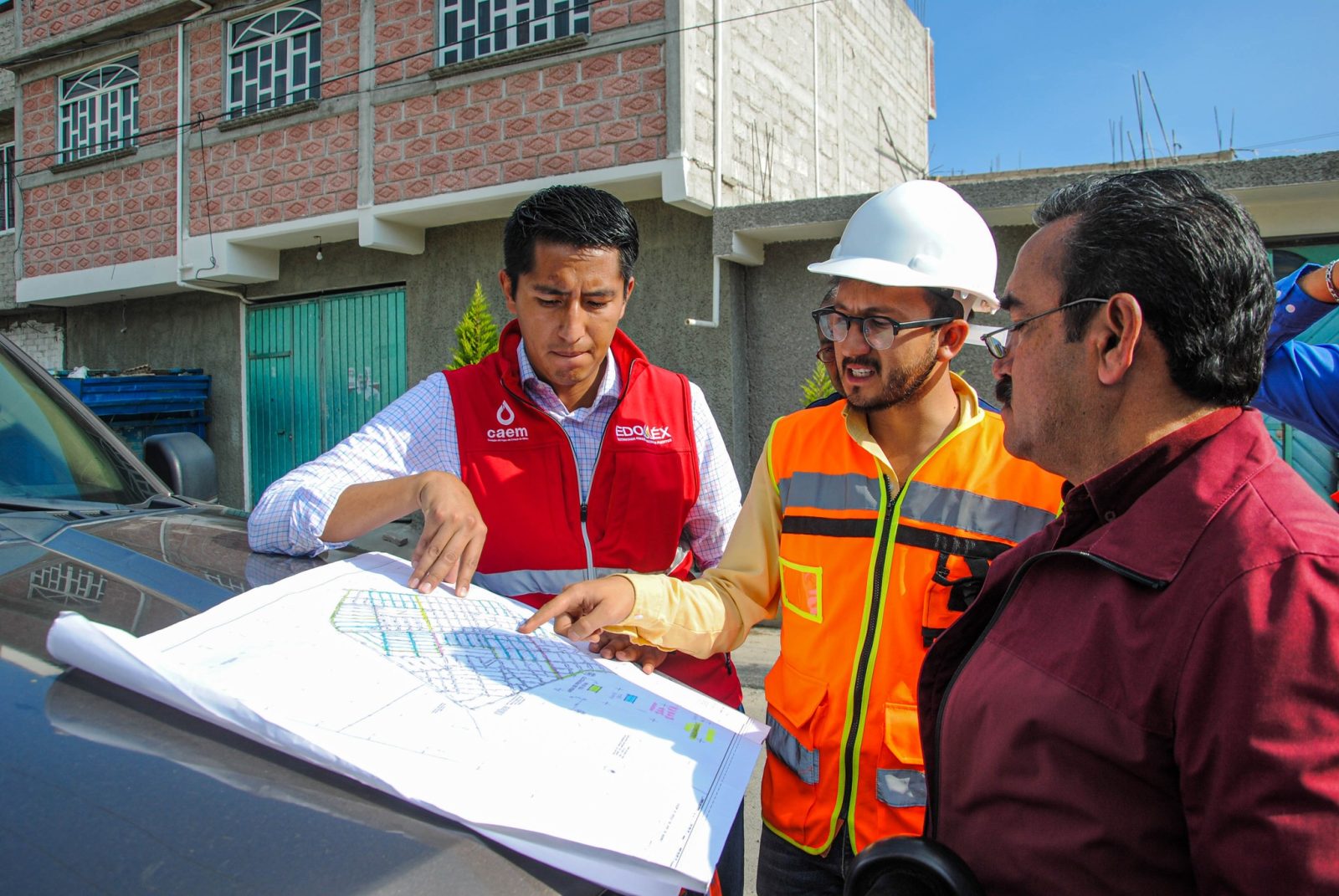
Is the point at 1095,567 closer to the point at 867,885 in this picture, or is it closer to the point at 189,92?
the point at 867,885

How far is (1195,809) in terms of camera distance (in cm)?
81

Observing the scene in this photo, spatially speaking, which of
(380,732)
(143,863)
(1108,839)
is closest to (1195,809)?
(1108,839)

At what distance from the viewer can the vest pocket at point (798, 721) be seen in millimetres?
1599

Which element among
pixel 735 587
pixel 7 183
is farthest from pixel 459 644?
pixel 7 183

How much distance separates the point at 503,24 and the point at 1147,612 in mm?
8344

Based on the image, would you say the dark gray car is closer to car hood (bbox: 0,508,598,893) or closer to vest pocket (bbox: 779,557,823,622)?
car hood (bbox: 0,508,598,893)

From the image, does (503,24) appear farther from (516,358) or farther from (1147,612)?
(1147,612)

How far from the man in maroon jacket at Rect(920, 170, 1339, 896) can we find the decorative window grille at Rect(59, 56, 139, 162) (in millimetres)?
11379

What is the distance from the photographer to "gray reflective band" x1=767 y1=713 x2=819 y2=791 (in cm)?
159

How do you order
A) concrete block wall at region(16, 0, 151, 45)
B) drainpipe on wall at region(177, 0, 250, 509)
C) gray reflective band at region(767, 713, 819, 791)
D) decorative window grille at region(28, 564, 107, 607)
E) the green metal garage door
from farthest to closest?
concrete block wall at region(16, 0, 151, 45) → drainpipe on wall at region(177, 0, 250, 509) → the green metal garage door → gray reflective band at region(767, 713, 819, 791) → decorative window grille at region(28, 564, 107, 607)

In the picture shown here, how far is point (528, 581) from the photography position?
1.94 meters

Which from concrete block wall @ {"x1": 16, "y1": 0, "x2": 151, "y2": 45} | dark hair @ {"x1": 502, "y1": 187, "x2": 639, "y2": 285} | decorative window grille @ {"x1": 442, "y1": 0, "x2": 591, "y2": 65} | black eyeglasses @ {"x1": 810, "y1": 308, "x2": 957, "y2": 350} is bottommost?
black eyeglasses @ {"x1": 810, "y1": 308, "x2": 957, "y2": 350}

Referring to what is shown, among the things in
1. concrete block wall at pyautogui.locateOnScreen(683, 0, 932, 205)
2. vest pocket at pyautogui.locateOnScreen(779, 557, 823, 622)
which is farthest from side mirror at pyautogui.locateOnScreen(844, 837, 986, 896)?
concrete block wall at pyautogui.locateOnScreen(683, 0, 932, 205)

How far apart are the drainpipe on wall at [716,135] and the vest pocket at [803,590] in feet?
18.4
